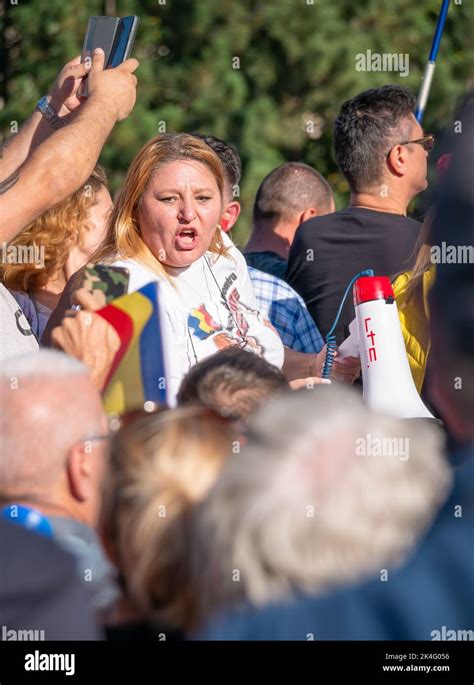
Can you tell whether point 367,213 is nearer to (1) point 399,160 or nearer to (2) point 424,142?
(1) point 399,160

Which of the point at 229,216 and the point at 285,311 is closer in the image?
the point at 285,311

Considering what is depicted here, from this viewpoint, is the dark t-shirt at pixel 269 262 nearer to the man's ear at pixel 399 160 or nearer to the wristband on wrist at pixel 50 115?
the man's ear at pixel 399 160

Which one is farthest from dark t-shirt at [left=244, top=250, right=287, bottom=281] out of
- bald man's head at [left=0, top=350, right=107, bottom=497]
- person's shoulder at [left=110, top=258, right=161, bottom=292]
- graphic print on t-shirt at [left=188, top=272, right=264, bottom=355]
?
bald man's head at [left=0, top=350, right=107, bottom=497]

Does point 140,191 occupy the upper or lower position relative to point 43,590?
upper

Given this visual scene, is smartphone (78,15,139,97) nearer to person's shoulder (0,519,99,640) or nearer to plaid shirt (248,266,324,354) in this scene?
plaid shirt (248,266,324,354)

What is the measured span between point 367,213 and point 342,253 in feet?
0.55

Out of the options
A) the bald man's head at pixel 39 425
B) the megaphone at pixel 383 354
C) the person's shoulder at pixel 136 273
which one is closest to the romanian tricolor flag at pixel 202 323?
the person's shoulder at pixel 136 273

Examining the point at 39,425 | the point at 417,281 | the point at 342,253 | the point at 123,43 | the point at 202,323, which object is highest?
the point at 123,43

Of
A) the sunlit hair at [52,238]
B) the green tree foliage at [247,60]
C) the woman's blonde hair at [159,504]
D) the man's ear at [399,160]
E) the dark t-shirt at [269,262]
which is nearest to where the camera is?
the woman's blonde hair at [159,504]

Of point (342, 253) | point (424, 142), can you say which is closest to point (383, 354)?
point (342, 253)

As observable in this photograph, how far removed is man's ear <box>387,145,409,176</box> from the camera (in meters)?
3.89

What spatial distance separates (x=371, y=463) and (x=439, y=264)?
0.27 m

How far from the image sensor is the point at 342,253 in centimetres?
385

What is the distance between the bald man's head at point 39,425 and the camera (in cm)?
186
